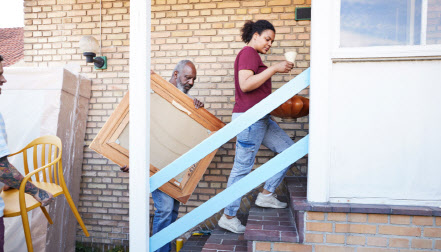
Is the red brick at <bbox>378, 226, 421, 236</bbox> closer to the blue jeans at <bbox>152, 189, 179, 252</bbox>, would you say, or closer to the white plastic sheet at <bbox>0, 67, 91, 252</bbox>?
the blue jeans at <bbox>152, 189, 179, 252</bbox>

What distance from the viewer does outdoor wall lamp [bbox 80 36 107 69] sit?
10.8 ft

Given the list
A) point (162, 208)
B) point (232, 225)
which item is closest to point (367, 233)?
point (232, 225)

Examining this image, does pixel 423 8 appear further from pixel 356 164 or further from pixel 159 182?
pixel 159 182

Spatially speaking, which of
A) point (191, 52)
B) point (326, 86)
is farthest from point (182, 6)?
point (326, 86)

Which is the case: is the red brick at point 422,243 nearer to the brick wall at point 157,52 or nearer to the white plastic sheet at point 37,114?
the brick wall at point 157,52

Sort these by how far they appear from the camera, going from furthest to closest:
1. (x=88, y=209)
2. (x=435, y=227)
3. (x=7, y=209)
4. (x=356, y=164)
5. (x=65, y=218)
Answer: (x=88, y=209) < (x=65, y=218) < (x=7, y=209) < (x=356, y=164) < (x=435, y=227)

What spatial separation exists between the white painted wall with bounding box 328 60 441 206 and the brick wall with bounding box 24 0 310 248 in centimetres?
134

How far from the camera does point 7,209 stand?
1.88 meters

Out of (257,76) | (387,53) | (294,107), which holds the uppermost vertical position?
(387,53)

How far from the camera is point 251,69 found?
2.05 m

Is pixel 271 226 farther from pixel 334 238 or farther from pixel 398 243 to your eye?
pixel 398 243

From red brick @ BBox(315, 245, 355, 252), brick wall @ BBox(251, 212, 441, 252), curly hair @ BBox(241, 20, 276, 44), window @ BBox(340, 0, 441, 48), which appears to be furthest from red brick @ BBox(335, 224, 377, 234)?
curly hair @ BBox(241, 20, 276, 44)

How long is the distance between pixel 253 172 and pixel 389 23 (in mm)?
1306

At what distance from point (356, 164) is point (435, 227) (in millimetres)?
579
